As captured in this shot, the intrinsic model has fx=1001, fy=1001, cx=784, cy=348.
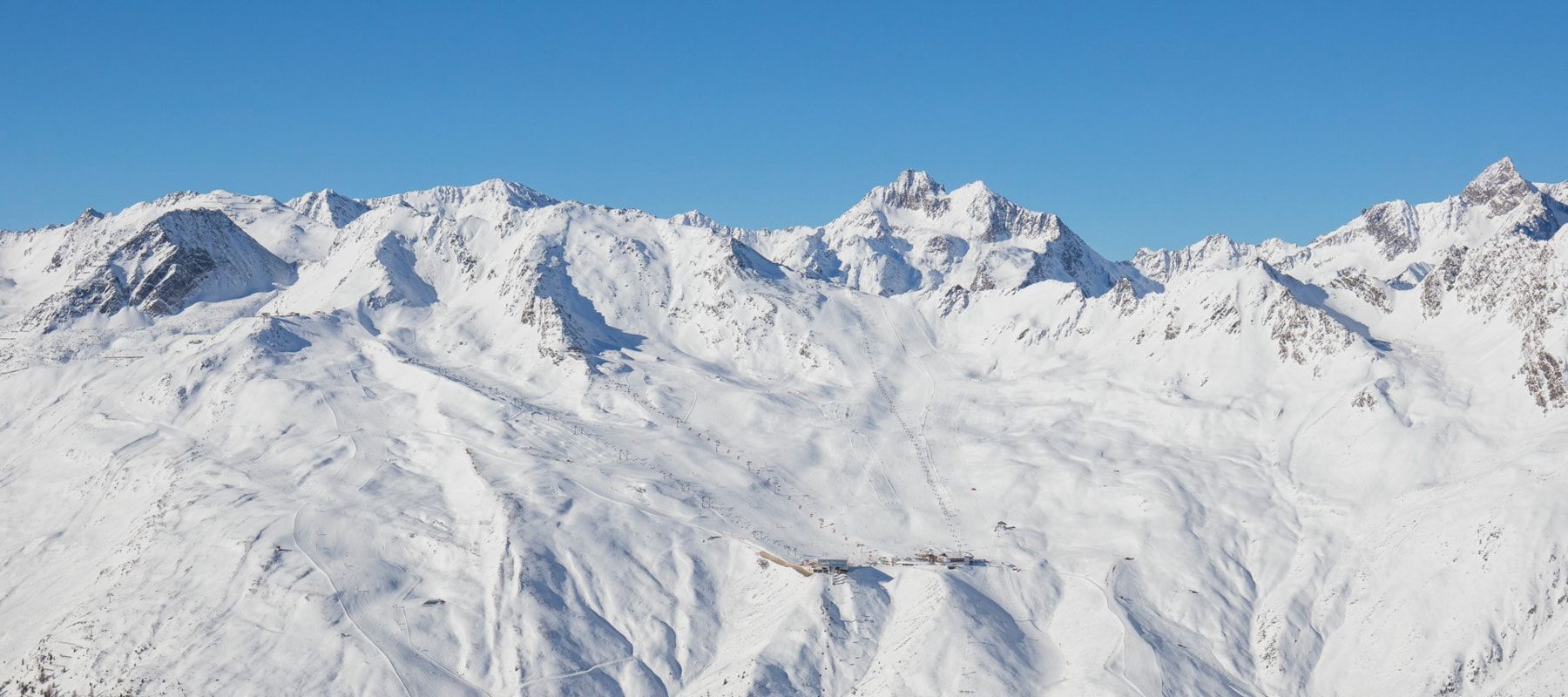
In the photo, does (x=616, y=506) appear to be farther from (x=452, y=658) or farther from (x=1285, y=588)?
(x=1285, y=588)

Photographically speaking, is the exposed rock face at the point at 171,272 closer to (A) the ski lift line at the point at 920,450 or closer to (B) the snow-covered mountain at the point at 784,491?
(B) the snow-covered mountain at the point at 784,491

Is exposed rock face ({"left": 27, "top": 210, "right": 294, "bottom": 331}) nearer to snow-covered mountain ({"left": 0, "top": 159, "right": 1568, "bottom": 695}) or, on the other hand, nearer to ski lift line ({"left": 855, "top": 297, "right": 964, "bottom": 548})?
snow-covered mountain ({"left": 0, "top": 159, "right": 1568, "bottom": 695})

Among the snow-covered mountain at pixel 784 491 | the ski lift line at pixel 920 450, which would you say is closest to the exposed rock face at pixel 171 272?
the snow-covered mountain at pixel 784 491

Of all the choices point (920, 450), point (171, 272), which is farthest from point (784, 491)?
point (171, 272)

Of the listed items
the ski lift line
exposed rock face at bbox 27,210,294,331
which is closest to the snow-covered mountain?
the ski lift line

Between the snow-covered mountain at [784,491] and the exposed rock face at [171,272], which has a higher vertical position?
the exposed rock face at [171,272]

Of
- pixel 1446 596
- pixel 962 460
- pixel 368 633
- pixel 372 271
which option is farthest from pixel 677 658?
pixel 372 271

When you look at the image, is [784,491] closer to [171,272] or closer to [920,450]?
[920,450]
